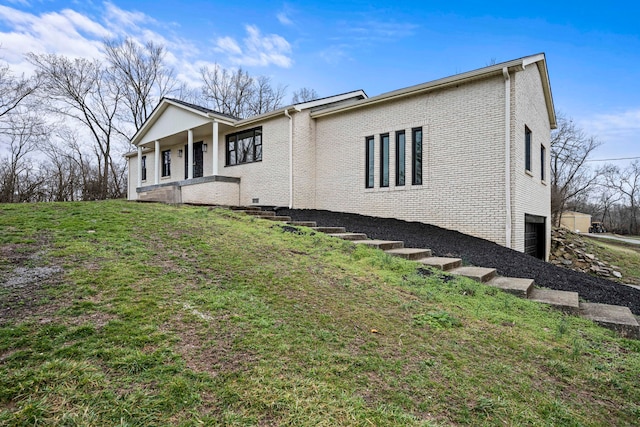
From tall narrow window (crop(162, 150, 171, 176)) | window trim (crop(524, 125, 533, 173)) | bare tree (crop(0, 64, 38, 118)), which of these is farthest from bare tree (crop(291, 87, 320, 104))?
window trim (crop(524, 125, 533, 173))

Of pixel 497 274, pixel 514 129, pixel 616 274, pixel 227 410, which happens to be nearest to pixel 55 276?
pixel 227 410

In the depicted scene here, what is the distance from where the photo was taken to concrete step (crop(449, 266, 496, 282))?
193 inches

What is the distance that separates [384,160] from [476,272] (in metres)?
5.49

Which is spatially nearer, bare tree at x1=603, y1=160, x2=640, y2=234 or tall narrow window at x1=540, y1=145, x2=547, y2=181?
tall narrow window at x1=540, y1=145, x2=547, y2=181

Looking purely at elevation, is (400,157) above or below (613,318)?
above

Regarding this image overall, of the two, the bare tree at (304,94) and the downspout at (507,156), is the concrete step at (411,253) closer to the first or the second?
the downspout at (507,156)

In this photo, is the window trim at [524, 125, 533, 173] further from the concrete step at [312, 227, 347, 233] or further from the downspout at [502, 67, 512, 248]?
the concrete step at [312, 227, 347, 233]

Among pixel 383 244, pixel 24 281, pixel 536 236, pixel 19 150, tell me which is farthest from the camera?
pixel 19 150

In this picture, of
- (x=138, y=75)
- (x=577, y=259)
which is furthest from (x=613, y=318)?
(x=138, y=75)

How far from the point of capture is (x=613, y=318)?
148 inches

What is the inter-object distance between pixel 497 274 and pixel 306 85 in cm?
2673

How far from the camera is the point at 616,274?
35.1 ft

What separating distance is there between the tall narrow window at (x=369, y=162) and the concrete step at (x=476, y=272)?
5.10 m

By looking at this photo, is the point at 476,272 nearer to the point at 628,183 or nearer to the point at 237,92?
the point at 237,92
